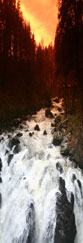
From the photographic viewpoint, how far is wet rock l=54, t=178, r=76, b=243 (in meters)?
6.39

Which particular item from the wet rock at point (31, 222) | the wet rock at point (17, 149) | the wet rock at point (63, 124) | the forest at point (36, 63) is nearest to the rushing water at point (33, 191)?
the wet rock at point (31, 222)

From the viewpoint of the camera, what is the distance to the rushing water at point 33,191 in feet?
21.9

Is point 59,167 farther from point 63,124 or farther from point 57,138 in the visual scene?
point 63,124

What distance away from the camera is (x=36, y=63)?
73.6ft

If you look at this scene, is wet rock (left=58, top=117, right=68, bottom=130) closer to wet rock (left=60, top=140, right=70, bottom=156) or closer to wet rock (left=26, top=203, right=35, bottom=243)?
wet rock (left=60, top=140, right=70, bottom=156)

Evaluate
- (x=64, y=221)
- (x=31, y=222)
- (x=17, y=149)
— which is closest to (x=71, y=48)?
(x=17, y=149)

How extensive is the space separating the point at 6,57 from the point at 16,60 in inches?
52.2

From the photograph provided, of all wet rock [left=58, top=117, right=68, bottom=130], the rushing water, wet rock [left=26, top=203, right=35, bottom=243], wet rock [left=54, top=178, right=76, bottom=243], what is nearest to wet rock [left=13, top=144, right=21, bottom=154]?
the rushing water

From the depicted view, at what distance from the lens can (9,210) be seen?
24.2 ft

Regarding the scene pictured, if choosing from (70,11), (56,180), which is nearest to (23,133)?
(56,180)

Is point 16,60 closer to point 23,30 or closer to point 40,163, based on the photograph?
point 23,30

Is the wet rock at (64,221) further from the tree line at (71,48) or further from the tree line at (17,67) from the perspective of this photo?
the tree line at (17,67)

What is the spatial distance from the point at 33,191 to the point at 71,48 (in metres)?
6.92

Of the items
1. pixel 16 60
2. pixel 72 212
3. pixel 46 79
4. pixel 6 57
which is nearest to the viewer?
pixel 72 212
